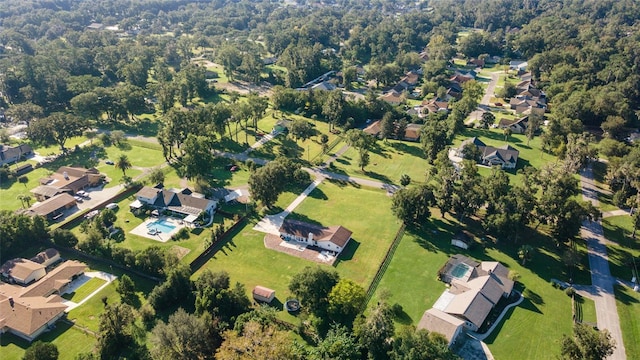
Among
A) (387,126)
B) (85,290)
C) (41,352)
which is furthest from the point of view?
(387,126)

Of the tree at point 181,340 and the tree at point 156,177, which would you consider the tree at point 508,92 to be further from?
the tree at point 181,340

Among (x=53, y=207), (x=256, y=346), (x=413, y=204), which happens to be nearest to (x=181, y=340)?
(x=256, y=346)

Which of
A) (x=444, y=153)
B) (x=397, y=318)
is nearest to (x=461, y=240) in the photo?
(x=397, y=318)

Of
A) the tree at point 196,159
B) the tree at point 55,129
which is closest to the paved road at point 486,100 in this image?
the tree at point 196,159

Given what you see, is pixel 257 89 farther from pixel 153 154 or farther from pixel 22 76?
pixel 22 76

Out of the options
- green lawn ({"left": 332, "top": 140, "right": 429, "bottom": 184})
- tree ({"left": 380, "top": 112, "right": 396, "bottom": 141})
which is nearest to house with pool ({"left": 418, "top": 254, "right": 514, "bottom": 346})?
green lawn ({"left": 332, "top": 140, "right": 429, "bottom": 184})

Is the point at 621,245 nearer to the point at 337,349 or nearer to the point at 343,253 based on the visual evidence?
the point at 343,253
